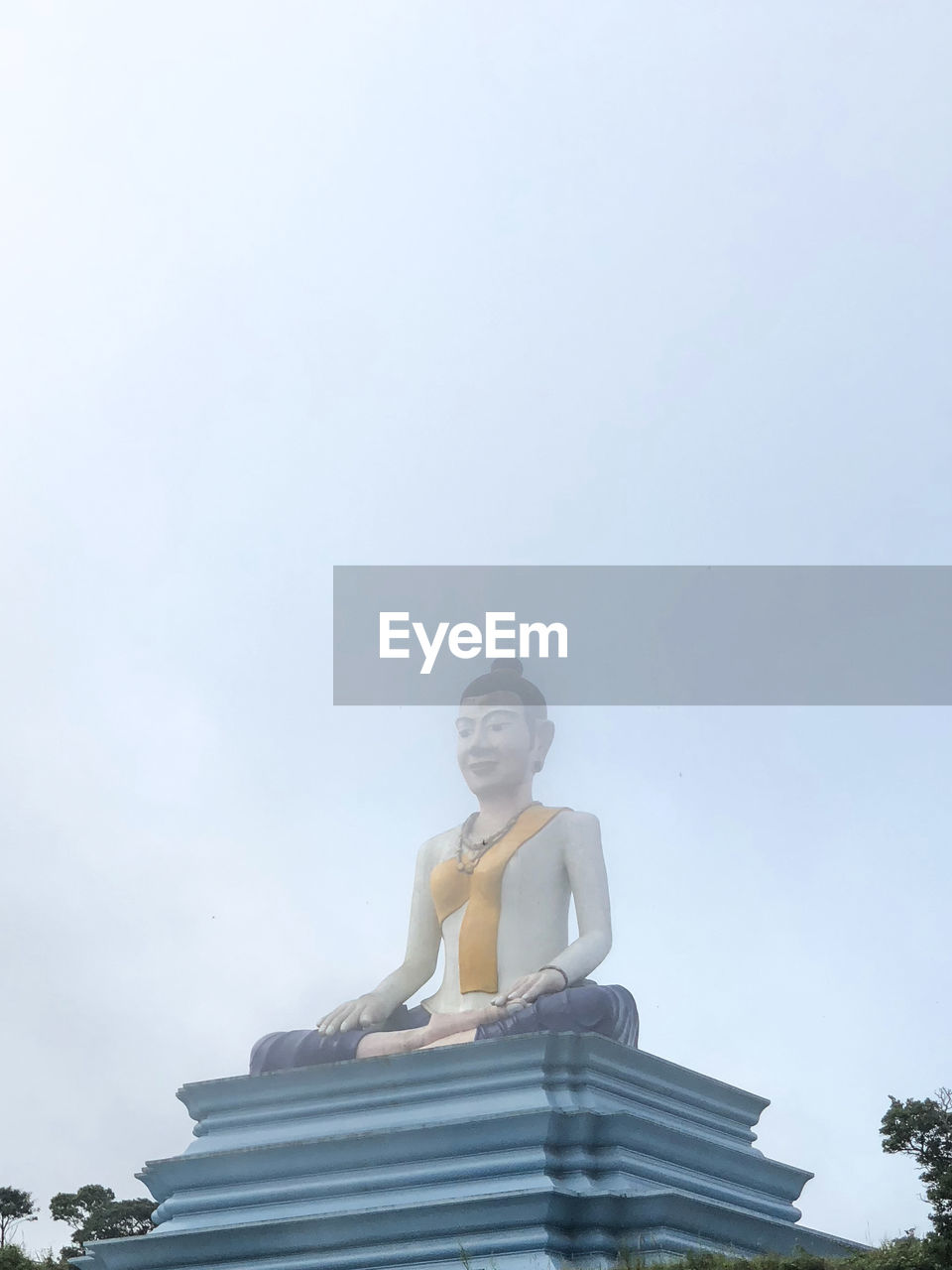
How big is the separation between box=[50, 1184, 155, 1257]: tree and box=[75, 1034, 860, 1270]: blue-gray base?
69.4 feet

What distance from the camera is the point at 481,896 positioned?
1390cm

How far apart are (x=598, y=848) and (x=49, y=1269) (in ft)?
34.1

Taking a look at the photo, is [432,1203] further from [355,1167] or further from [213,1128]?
[213,1128]

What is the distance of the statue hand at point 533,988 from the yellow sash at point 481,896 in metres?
1.06

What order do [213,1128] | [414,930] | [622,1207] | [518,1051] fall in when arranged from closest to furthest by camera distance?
[622,1207] → [518,1051] → [213,1128] → [414,930]

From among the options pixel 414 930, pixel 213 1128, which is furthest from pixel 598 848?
pixel 213 1128

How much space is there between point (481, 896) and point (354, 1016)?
142 centimetres

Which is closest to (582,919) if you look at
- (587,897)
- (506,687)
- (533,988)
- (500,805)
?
(587,897)

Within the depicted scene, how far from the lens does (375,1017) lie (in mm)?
13828

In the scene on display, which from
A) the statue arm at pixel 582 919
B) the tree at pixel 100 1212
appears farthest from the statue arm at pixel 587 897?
the tree at pixel 100 1212

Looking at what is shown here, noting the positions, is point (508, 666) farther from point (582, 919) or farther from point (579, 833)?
point (582, 919)

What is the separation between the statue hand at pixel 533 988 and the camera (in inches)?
488

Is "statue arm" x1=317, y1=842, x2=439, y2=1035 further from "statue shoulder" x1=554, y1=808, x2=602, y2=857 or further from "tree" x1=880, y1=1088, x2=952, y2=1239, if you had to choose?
"tree" x1=880, y1=1088, x2=952, y2=1239

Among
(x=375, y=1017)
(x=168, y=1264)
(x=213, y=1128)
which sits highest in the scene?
(x=375, y=1017)
